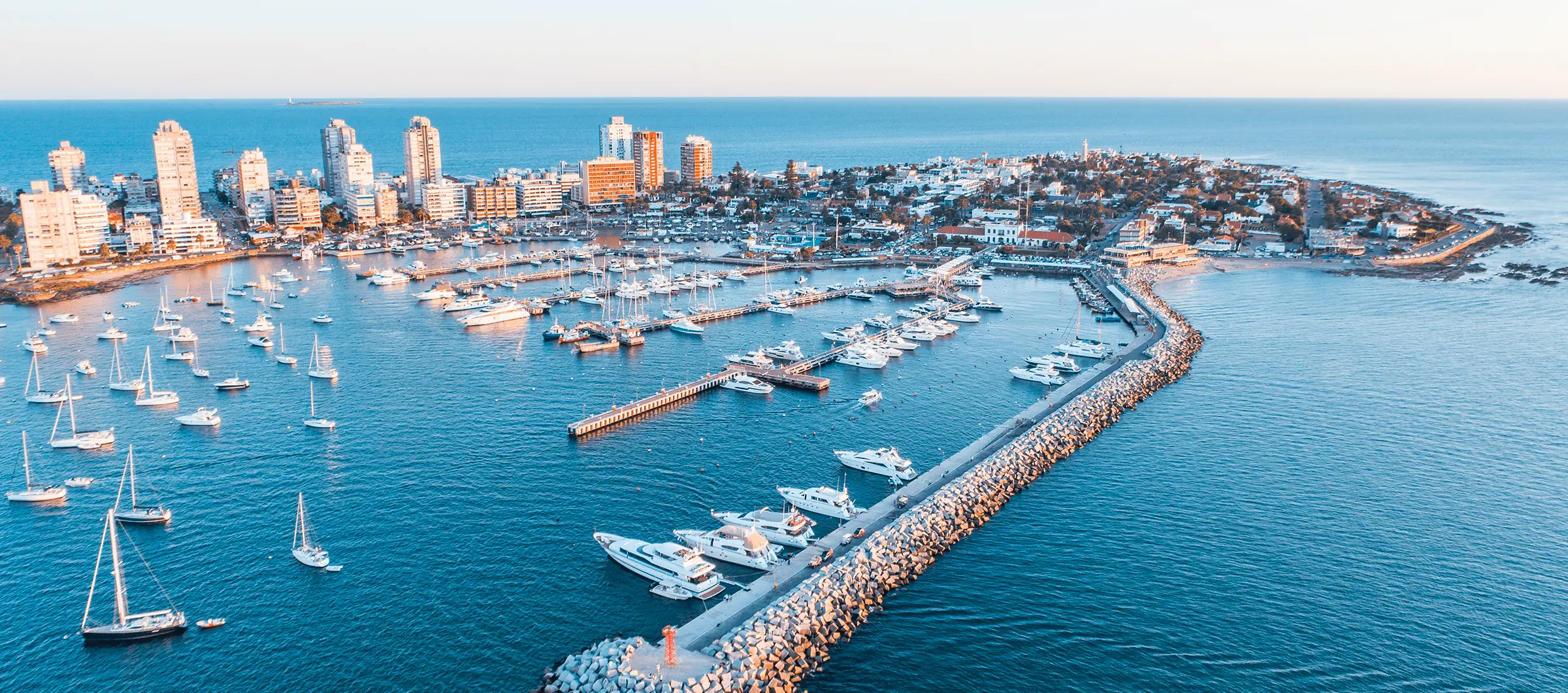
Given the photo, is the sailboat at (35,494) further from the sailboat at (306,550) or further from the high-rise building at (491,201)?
the high-rise building at (491,201)

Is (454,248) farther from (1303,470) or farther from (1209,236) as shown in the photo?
(1303,470)

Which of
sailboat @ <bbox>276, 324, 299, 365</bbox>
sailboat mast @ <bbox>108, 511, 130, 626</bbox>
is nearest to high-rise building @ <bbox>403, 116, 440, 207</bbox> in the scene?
sailboat @ <bbox>276, 324, 299, 365</bbox>

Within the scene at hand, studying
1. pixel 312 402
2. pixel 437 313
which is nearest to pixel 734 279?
pixel 437 313

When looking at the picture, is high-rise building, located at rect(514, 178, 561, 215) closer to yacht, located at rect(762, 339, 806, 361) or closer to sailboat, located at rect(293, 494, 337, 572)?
yacht, located at rect(762, 339, 806, 361)

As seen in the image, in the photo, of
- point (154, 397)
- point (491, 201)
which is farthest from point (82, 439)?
point (491, 201)

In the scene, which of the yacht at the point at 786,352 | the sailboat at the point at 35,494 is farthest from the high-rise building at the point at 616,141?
the sailboat at the point at 35,494

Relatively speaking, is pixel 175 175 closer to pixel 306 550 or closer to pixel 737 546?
pixel 306 550
